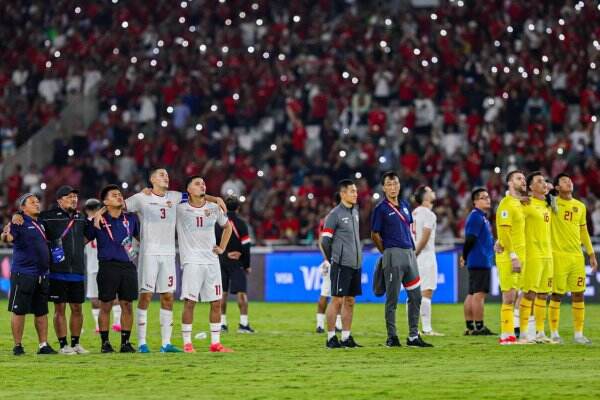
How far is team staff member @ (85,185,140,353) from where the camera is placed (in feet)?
59.5

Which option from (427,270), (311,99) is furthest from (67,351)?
(311,99)

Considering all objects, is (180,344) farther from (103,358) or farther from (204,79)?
(204,79)

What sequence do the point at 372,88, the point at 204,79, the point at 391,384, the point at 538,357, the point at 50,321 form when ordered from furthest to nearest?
the point at 204,79 → the point at 372,88 → the point at 50,321 → the point at 538,357 → the point at 391,384

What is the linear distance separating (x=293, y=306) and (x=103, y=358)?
1447 cm

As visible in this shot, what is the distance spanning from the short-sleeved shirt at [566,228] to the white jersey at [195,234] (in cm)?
492

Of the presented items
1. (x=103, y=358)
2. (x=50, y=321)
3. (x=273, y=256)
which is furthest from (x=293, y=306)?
(x=103, y=358)

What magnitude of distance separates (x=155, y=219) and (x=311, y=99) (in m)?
20.5

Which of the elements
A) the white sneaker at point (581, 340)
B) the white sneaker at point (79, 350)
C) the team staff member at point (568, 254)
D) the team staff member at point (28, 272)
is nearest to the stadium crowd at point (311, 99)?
the team staff member at point (568, 254)

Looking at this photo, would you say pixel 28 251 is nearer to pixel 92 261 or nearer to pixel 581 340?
pixel 92 261

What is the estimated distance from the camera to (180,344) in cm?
1970

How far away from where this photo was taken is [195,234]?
1830cm

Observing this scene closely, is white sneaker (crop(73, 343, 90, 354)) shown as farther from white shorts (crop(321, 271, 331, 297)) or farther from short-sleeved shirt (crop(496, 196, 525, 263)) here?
short-sleeved shirt (crop(496, 196, 525, 263))

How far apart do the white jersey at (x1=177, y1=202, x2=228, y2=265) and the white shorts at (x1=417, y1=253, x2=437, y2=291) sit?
517 centimetres

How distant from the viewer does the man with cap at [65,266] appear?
18266 millimetres
